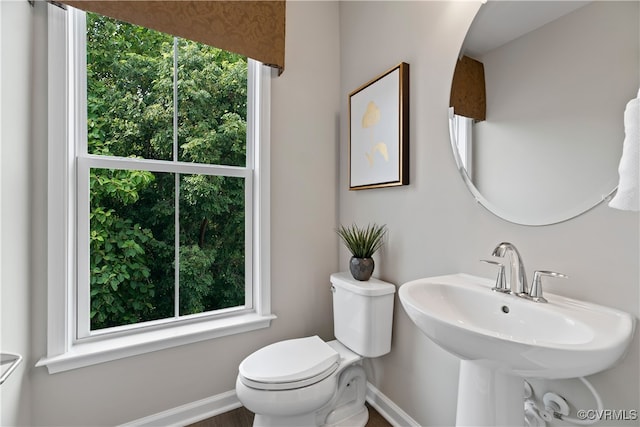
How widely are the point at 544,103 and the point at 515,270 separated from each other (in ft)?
1.75

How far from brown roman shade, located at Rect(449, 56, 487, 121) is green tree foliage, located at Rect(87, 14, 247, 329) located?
3.76ft

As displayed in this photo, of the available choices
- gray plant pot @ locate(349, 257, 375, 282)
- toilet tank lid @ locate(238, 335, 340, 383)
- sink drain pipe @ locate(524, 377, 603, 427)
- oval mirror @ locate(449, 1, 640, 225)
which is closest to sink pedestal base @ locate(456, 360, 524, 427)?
sink drain pipe @ locate(524, 377, 603, 427)

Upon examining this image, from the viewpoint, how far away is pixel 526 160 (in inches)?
39.2

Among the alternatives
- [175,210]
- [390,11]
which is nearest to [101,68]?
[175,210]

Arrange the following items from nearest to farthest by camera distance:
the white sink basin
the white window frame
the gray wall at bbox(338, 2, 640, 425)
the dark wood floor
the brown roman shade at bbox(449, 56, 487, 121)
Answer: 1. the white sink basin
2. the gray wall at bbox(338, 2, 640, 425)
3. the brown roman shade at bbox(449, 56, 487, 121)
4. the white window frame
5. the dark wood floor

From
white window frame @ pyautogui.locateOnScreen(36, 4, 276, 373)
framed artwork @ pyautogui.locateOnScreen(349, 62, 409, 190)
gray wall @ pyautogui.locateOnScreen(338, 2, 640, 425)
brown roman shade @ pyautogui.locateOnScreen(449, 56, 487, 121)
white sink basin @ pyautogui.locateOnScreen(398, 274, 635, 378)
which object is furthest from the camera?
framed artwork @ pyautogui.locateOnScreen(349, 62, 409, 190)

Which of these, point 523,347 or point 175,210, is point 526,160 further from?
point 175,210

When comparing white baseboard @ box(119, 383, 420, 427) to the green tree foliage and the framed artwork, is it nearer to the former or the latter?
the green tree foliage

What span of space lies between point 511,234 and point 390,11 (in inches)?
49.6

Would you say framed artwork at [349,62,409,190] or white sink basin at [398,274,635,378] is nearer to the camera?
white sink basin at [398,274,635,378]

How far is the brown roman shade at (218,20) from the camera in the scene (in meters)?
1.29

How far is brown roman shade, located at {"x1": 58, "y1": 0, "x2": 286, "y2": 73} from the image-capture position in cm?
129

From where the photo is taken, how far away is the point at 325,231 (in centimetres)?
195

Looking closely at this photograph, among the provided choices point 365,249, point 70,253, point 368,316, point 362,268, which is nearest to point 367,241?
point 365,249
